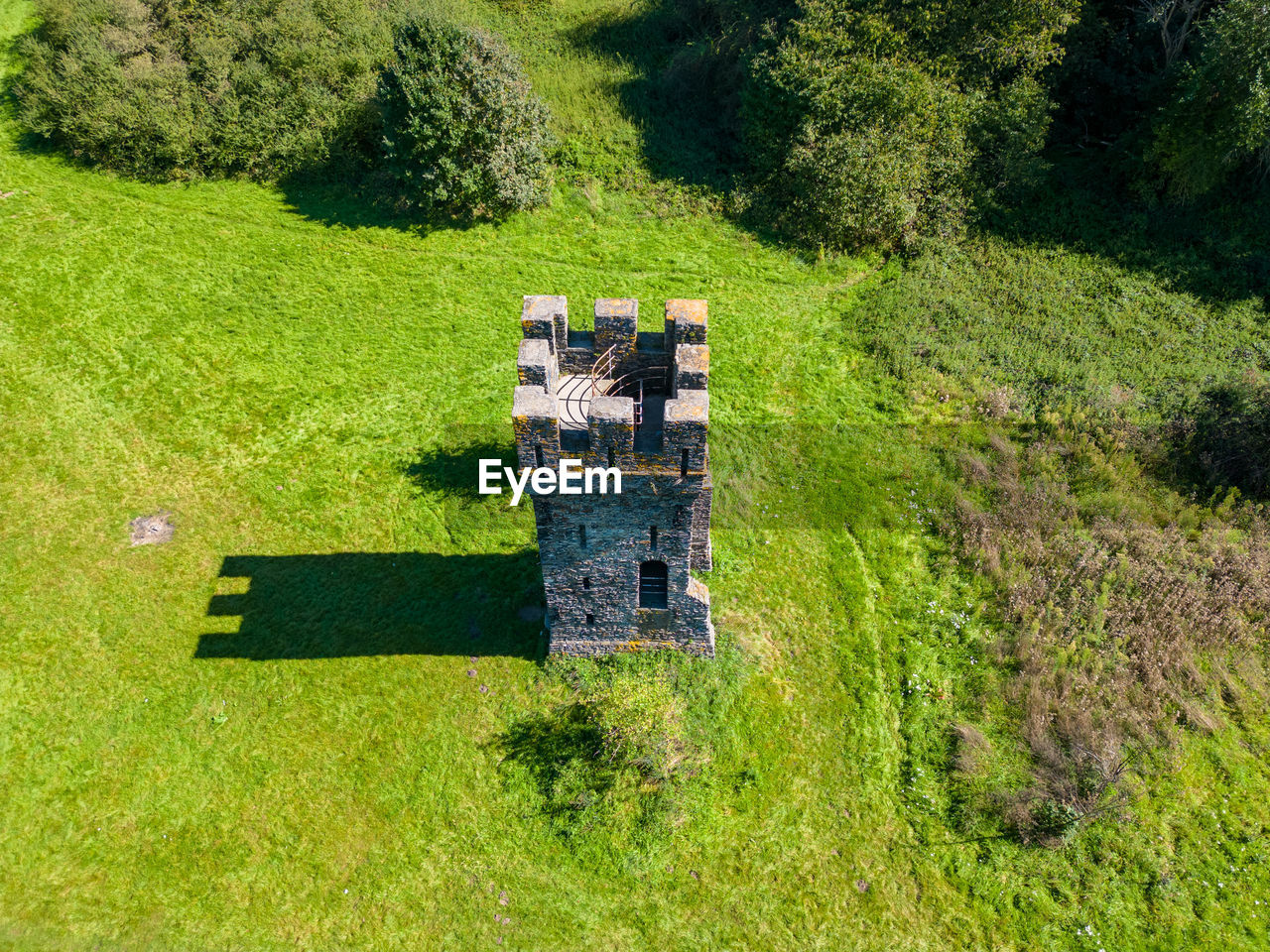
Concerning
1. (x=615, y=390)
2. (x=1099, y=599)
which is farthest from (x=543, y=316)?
(x=1099, y=599)

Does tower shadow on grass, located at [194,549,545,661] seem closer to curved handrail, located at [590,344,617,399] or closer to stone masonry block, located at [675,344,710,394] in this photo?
curved handrail, located at [590,344,617,399]

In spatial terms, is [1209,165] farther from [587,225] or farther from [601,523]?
[601,523]

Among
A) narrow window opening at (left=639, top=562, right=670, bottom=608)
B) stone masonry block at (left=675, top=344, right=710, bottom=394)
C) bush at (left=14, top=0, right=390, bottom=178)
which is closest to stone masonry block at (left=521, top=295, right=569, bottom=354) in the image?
stone masonry block at (left=675, top=344, right=710, bottom=394)

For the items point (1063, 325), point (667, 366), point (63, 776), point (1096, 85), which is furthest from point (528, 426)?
point (1096, 85)

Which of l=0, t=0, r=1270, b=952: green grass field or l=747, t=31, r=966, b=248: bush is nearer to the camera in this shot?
l=0, t=0, r=1270, b=952: green grass field

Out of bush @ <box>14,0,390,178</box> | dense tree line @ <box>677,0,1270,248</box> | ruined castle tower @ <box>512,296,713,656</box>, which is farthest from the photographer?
bush @ <box>14,0,390,178</box>

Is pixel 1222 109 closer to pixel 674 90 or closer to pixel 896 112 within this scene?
pixel 896 112
